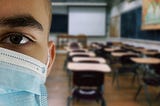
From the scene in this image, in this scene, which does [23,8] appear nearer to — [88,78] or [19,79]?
[19,79]

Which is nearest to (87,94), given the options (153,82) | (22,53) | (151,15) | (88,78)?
(88,78)

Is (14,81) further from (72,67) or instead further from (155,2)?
(155,2)

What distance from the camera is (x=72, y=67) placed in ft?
13.1

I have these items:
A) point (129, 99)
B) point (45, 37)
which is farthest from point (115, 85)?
point (45, 37)

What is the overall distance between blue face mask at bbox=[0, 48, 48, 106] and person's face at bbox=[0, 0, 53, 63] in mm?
37

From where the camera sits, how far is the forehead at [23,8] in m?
0.91

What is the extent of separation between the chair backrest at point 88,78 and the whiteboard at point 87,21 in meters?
12.3

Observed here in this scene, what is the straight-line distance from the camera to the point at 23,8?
93 centimetres

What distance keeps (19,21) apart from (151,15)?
784 centimetres

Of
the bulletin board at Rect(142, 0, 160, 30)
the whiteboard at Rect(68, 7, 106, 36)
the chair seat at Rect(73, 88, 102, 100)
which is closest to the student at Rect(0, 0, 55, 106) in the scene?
the chair seat at Rect(73, 88, 102, 100)

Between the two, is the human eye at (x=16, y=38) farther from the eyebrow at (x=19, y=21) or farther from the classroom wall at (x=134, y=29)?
the classroom wall at (x=134, y=29)

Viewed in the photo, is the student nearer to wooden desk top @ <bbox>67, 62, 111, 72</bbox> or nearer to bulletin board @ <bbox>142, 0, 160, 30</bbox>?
wooden desk top @ <bbox>67, 62, 111, 72</bbox>

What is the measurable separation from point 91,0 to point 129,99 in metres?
11.6

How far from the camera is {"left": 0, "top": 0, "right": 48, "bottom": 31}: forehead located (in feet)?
2.98
